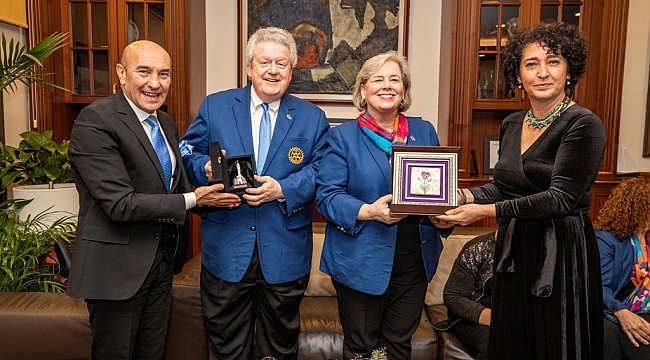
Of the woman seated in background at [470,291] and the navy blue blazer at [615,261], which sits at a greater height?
the navy blue blazer at [615,261]

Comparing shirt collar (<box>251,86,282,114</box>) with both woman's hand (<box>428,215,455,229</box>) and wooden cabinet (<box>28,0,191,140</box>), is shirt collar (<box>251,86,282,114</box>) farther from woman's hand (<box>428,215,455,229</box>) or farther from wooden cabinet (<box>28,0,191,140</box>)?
wooden cabinet (<box>28,0,191,140</box>)

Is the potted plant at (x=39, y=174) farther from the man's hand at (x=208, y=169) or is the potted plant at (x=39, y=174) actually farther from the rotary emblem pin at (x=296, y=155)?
the rotary emblem pin at (x=296, y=155)

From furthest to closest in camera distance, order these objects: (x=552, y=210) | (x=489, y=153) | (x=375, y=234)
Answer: (x=489, y=153)
(x=375, y=234)
(x=552, y=210)

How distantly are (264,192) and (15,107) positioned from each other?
279 cm

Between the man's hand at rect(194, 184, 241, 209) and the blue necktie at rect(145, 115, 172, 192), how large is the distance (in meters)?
0.12

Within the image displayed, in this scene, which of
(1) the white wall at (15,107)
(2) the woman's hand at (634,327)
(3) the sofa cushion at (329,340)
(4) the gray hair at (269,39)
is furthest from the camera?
(1) the white wall at (15,107)

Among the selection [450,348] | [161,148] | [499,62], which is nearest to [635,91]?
[499,62]

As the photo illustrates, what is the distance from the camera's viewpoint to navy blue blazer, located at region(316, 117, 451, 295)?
1.69 metres

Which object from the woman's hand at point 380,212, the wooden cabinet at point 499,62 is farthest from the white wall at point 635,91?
the woman's hand at point 380,212

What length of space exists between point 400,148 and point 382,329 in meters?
0.69

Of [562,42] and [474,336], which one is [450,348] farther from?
[562,42]

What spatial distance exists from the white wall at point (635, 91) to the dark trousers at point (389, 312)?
2934mm

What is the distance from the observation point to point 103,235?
160cm

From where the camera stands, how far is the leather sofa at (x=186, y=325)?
2.16m
